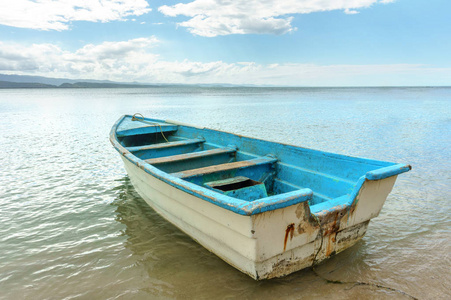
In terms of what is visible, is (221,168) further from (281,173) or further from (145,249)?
(145,249)

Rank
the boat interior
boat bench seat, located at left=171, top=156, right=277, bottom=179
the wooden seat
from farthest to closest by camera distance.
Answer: the wooden seat, boat bench seat, located at left=171, top=156, right=277, bottom=179, the boat interior

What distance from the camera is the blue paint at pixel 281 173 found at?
8.21 feet

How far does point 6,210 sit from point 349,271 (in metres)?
5.94

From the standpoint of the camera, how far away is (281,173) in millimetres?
4586

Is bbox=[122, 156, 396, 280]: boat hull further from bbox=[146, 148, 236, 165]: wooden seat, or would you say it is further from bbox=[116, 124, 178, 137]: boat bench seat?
bbox=[116, 124, 178, 137]: boat bench seat

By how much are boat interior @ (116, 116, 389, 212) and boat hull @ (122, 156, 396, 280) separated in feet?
1.47

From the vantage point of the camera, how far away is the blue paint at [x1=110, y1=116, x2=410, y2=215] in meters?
2.50

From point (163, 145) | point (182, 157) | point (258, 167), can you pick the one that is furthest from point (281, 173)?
point (163, 145)

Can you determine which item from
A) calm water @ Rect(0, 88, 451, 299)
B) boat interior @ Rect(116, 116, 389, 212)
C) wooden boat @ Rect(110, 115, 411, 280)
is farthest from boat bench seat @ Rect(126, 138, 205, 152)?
calm water @ Rect(0, 88, 451, 299)

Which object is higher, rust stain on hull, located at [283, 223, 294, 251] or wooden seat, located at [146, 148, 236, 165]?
wooden seat, located at [146, 148, 236, 165]

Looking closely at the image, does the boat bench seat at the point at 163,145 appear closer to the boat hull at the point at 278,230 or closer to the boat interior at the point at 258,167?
the boat interior at the point at 258,167

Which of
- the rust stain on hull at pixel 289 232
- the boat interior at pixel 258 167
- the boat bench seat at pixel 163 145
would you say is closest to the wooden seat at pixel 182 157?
the boat interior at pixel 258 167

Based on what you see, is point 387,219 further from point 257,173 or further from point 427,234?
point 257,173

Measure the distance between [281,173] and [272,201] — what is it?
91.4 inches
